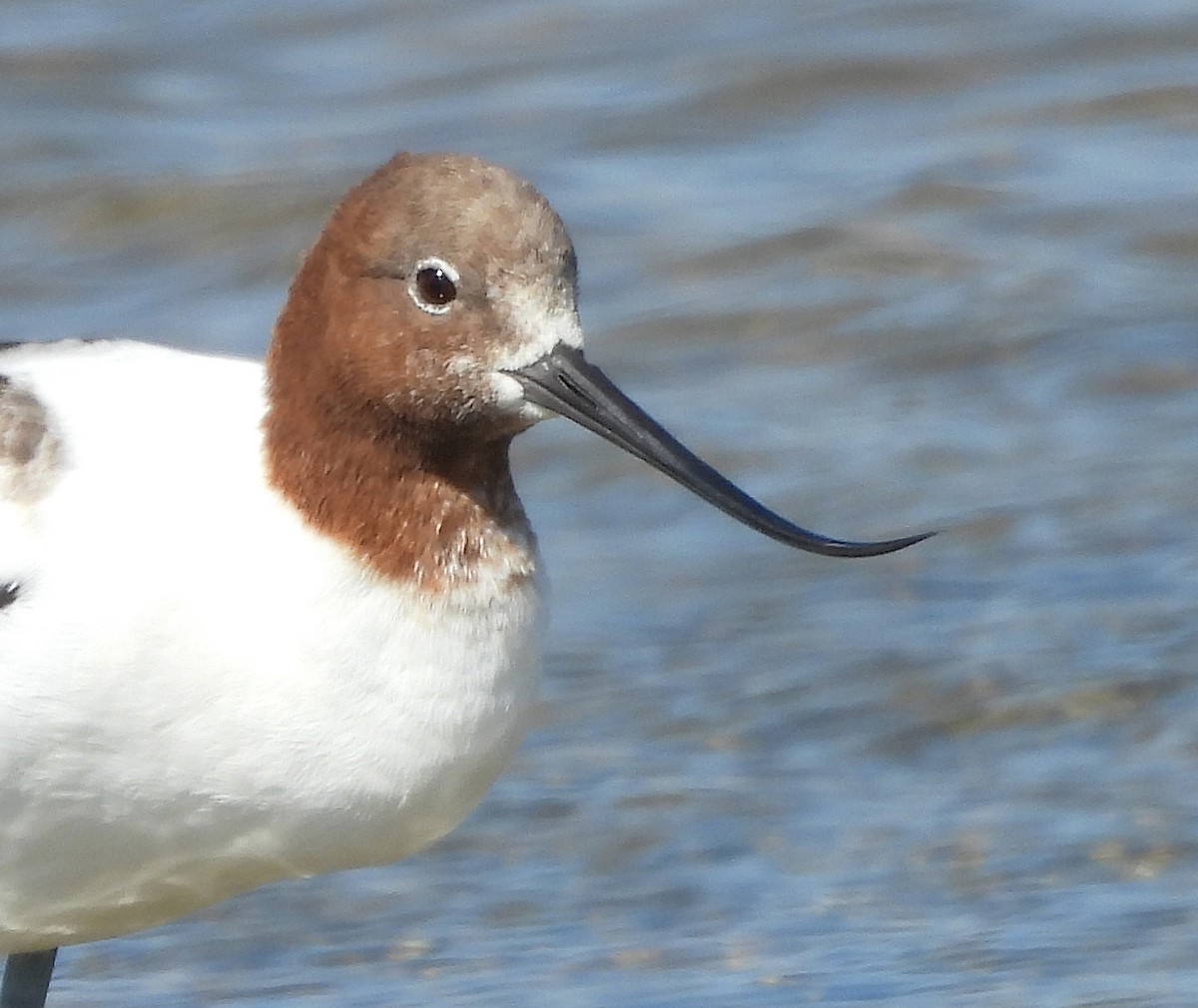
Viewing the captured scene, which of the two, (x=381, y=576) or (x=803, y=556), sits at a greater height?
(x=803, y=556)

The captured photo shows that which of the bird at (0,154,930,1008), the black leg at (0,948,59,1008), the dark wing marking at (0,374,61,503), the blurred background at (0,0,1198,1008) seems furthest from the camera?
the blurred background at (0,0,1198,1008)

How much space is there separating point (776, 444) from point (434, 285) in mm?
3415

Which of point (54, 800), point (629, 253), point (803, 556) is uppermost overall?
point (629, 253)

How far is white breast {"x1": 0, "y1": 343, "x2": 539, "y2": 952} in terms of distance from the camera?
395cm

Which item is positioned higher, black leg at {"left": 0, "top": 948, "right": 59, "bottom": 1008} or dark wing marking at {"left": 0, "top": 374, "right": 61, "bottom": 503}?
dark wing marking at {"left": 0, "top": 374, "right": 61, "bottom": 503}

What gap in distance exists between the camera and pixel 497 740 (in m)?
4.15

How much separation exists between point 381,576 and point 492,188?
596 mm

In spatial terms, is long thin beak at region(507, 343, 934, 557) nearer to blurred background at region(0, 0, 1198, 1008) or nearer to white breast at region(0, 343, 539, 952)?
white breast at region(0, 343, 539, 952)

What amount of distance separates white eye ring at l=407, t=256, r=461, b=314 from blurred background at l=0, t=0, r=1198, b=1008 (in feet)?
5.23

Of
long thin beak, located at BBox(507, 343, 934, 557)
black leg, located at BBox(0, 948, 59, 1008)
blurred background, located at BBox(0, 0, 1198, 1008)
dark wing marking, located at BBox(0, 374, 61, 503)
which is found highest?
blurred background, located at BBox(0, 0, 1198, 1008)

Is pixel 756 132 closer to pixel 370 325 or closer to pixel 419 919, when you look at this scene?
pixel 419 919

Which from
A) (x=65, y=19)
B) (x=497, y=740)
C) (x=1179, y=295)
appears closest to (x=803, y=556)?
(x=1179, y=295)

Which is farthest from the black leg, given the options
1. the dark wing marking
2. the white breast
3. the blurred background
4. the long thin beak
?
the long thin beak

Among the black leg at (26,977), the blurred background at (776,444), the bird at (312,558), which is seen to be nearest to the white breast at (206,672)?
the bird at (312,558)
